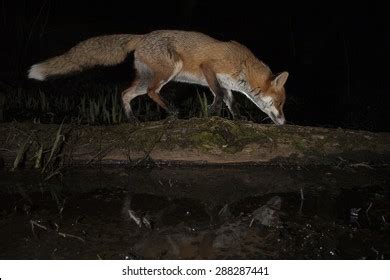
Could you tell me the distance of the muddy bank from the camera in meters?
4.74

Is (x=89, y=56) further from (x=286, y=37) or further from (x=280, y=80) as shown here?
(x=286, y=37)

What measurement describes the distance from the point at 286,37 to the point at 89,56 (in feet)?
34.8

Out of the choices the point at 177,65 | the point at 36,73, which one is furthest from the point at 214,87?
the point at 36,73

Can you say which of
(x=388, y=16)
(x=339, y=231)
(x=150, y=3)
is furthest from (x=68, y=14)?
(x=339, y=231)

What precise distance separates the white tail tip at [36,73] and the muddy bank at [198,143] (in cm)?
112

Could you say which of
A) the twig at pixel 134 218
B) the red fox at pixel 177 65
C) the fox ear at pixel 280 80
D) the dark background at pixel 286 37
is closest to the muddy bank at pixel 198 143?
the red fox at pixel 177 65

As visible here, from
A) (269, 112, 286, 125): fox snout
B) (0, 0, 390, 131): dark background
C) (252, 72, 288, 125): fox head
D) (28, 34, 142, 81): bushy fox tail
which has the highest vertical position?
(28, 34, 142, 81): bushy fox tail

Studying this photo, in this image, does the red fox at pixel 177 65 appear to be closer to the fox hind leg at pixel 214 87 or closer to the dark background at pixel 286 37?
the fox hind leg at pixel 214 87

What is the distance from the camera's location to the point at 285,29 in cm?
1584

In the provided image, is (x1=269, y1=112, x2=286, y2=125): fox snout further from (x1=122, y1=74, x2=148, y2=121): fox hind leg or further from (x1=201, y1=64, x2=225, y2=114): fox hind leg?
(x1=122, y1=74, x2=148, y2=121): fox hind leg

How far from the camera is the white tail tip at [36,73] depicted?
19.0 ft

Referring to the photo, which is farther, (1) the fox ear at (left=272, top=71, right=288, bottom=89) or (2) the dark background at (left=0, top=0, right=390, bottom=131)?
(2) the dark background at (left=0, top=0, right=390, bottom=131)

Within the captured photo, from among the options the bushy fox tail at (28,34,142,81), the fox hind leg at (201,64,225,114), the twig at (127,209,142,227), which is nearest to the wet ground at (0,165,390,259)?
the twig at (127,209,142,227)

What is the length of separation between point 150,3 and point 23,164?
14620 mm
